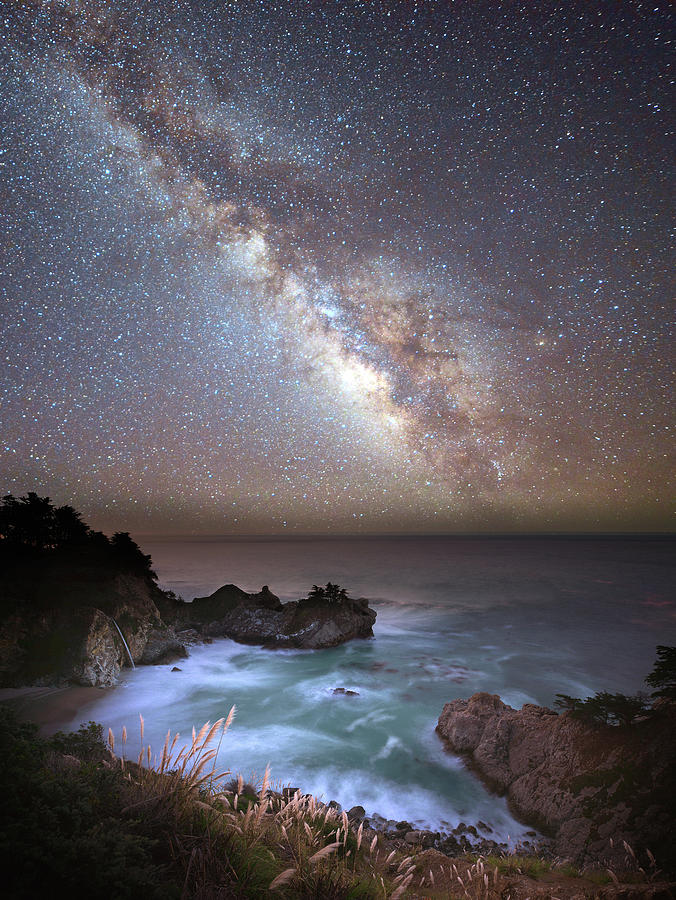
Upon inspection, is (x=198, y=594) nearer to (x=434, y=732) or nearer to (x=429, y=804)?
(x=434, y=732)

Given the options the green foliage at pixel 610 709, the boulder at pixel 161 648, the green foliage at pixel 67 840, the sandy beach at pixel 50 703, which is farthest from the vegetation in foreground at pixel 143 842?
the boulder at pixel 161 648

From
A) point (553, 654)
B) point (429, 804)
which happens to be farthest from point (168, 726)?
point (553, 654)

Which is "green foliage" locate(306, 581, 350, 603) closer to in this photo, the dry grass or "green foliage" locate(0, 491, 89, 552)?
"green foliage" locate(0, 491, 89, 552)

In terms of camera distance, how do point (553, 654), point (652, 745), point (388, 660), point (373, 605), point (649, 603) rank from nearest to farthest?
point (652, 745) → point (388, 660) → point (553, 654) → point (373, 605) → point (649, 603)

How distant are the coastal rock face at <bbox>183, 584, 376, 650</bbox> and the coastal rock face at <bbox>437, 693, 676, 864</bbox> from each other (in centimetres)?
1527

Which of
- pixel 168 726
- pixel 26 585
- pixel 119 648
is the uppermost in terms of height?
pixel 26 585

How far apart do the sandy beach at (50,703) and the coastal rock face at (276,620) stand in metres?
11.8

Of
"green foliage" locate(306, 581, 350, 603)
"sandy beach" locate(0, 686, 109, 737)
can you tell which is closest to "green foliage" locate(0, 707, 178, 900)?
"sandy beach" locate(0, 686, 109, 737)

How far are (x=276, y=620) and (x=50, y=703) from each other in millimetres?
15325

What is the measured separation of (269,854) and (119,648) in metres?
21.2

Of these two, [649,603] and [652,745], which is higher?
[652,745]

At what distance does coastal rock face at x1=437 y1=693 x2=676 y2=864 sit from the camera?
8641mm

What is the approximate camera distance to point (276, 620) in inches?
1160

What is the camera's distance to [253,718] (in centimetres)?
1819
